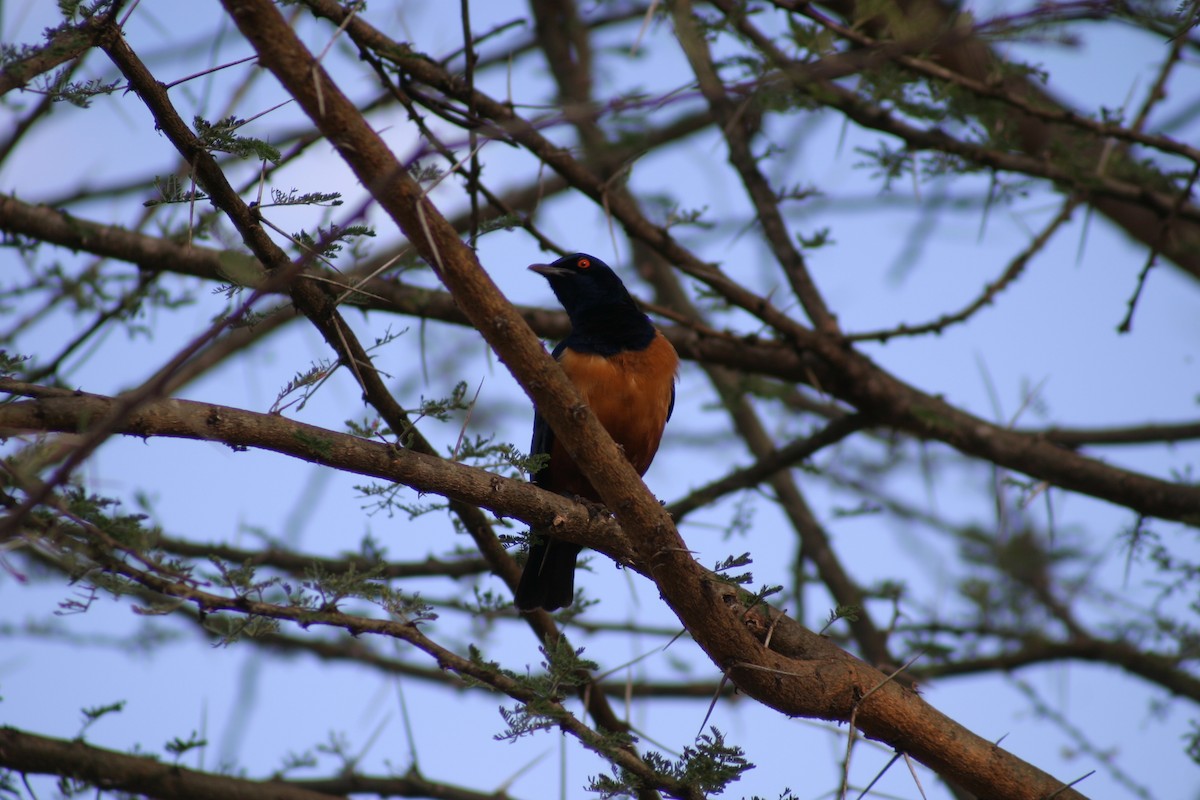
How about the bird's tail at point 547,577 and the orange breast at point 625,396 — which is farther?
the orange breast at point 625,396

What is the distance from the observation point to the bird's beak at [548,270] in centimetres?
646

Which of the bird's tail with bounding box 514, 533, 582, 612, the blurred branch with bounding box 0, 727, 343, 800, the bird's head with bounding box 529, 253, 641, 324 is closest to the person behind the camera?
the blurred branch with bounding box 0, 727, 343, 800

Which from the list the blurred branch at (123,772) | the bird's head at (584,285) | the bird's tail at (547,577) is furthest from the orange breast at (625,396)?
the blurred branch at (123,772)

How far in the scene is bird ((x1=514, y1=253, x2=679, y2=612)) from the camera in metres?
5.16

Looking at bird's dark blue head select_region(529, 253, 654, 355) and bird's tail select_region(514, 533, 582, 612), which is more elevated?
bird's dark blue head select_region(529, 253, 654, 355)

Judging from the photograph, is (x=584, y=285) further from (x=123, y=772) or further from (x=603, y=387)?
(x=123, y=772)

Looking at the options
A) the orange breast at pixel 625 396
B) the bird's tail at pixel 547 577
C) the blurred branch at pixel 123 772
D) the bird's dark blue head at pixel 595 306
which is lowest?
the blurred branch at pixel 123 772

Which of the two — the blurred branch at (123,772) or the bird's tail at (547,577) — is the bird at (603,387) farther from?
the blurred branch at (123,772)

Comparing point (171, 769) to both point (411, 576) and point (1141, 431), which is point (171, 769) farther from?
point (1141, 431)

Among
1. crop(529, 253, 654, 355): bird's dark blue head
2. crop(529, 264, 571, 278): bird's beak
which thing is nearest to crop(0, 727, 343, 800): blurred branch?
crop(529, 253, 654, 355): bird's dark blue head

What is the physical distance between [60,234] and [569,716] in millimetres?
3825

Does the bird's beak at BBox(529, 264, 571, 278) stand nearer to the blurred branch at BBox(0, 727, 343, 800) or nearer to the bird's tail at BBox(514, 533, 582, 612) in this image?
the bird's tail at BBox(514, 533, 582, 612)

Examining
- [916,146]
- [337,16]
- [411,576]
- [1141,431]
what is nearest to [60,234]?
[337,16]

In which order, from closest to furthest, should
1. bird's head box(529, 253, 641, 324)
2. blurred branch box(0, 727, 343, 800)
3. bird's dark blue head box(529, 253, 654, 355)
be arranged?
blurred branch box(0, 727, 343, 800), bird's dark blue head box(529, 253, 654, 355), bird's head box(529, 253, 641, 324)
